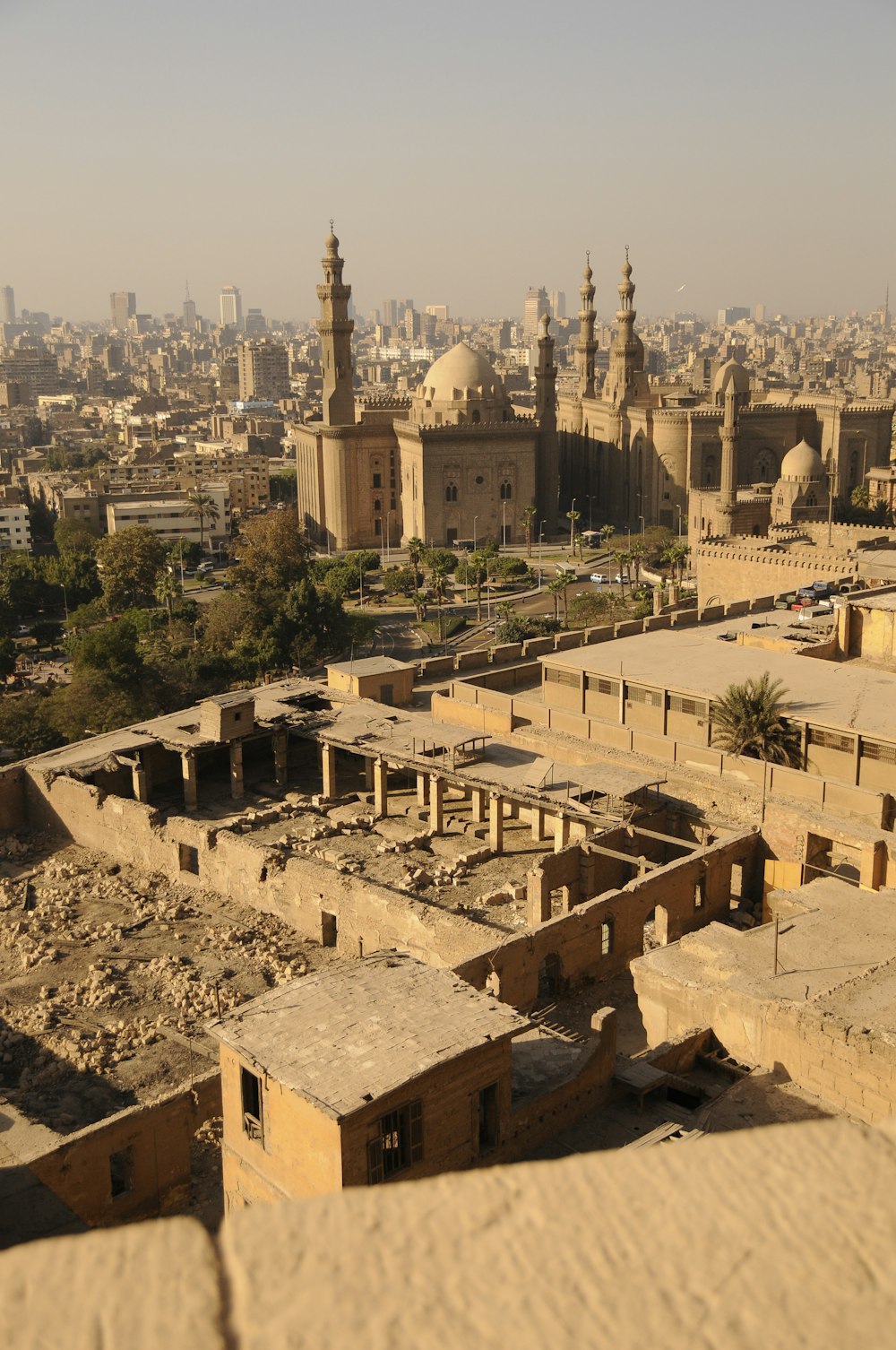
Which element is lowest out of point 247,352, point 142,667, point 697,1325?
point 142,667

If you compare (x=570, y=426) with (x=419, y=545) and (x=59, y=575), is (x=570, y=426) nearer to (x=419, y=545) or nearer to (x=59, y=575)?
(x=419, y=545)

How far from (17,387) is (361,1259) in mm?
175502

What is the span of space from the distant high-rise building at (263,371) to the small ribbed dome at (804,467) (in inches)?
5192

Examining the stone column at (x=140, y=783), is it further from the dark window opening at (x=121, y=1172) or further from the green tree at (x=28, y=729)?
the dark window opening at (x=121, y=1172)

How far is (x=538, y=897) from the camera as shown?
16.9 m

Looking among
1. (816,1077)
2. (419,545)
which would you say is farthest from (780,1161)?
(419,545)

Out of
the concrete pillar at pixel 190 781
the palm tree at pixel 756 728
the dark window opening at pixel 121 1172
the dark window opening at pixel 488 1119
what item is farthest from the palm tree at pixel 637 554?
the dark window opening at pixel 488 1119

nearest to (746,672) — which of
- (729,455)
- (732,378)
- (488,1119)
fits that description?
(488,1119)

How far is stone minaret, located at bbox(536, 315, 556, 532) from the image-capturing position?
63.4m

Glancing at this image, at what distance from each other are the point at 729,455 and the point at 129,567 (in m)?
25.4

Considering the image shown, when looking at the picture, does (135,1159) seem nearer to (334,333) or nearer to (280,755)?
(280,755)

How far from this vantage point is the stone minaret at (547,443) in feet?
208

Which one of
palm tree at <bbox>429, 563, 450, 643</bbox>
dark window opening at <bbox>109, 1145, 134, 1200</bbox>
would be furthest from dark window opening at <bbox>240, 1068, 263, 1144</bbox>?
palm tree at <bbox>429, 563, 450, 643</bbox>

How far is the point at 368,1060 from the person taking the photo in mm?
9430
